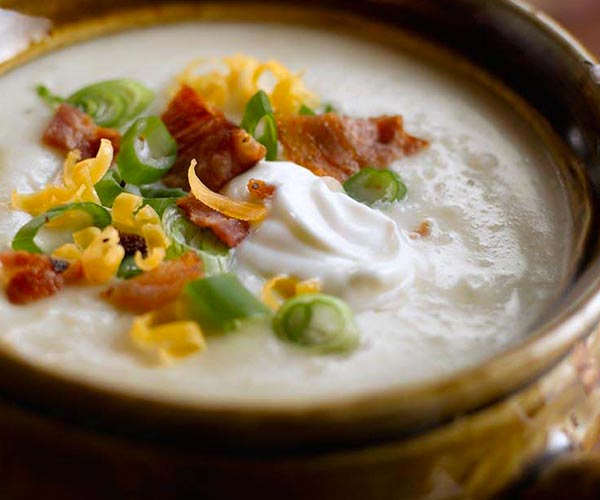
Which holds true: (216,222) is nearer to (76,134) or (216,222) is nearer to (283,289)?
(283,289)

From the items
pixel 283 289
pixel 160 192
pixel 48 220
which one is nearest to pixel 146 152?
pixel 160 192

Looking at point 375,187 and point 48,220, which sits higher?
point 375,187

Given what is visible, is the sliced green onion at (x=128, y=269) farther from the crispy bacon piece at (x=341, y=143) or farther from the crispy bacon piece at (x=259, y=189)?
the crispy bacon piece at (x=341, y=143)

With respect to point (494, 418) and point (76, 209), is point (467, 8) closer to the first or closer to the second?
point (76, 209)

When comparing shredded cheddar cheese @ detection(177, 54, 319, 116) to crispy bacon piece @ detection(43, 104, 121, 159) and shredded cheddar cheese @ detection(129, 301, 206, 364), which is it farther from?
shredded cheddar cheese @ detection(129, 301, 206, 364)

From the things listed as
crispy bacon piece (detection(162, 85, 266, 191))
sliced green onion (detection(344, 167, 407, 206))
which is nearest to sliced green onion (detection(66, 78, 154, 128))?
crispy bacon piece (detection(162, 85, 266, 191))
